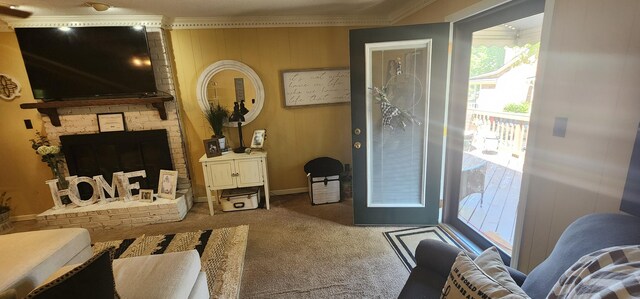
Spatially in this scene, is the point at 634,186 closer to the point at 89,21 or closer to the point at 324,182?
the point at 324,182

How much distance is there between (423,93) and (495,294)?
1925 mm

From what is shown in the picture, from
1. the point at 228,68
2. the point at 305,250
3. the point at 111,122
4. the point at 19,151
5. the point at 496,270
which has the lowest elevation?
the point at 305,250

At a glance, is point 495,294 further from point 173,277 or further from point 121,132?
point 121,132

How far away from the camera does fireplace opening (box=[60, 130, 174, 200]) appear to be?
10.00 ft

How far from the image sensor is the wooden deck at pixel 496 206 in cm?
236

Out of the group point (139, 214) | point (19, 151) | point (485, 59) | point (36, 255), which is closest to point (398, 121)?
point (485, 59)

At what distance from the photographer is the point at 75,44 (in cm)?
270

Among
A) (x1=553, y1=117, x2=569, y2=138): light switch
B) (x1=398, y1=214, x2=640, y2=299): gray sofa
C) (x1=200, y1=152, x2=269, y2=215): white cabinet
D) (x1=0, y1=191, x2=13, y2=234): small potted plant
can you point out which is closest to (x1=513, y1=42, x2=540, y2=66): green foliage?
(x1=553, y1=117, x2=569, y2=138): light switch

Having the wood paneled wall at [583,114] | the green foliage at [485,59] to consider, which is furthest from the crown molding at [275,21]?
the wood paneled wall at [583,114]

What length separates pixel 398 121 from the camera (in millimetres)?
2521

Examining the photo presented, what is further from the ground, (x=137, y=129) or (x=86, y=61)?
(x=86, y=61)

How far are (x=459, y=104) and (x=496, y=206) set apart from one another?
1.20 m

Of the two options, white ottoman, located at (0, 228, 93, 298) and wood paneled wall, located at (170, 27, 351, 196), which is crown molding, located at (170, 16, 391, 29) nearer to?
wood paneled wall, located at (170, 27, 351, 196)

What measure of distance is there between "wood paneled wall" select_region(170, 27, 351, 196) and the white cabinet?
0.48 meters
